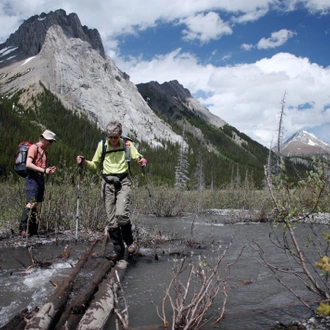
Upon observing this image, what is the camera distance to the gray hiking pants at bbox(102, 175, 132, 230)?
5.69 m

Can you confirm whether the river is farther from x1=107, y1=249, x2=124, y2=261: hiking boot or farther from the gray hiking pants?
the gray hiking pants

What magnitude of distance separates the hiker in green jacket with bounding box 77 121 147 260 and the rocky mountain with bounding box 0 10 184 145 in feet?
308

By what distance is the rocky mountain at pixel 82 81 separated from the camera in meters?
101

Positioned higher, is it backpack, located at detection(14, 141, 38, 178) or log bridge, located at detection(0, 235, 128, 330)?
backpack, located at detection(14, 141, 38, 178)

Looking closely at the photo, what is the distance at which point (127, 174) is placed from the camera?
6.01 metres

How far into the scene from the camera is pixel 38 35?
5709 inches

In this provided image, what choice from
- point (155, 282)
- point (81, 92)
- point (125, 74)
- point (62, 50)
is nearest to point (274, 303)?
point (155, 282)

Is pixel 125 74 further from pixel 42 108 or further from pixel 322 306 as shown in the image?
pixel 322 306

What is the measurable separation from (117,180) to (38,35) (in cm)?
16162

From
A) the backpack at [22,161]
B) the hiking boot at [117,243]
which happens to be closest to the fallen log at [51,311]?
the hiking boot at [117,243]

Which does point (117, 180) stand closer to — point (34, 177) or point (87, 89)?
point (34, 177)

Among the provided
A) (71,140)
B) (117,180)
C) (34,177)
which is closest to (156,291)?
(117,180)

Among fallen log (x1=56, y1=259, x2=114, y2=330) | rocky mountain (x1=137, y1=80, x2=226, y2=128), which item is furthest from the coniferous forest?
rocky mountain (x1=137, y1=80, x2=226, y2=128)

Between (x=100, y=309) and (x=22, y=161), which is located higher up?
(x=22, y=161)
